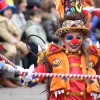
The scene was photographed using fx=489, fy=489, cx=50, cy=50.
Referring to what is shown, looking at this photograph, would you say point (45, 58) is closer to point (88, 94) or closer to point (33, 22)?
point (88, 94)

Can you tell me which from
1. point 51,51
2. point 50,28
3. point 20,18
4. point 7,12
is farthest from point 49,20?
point 51,51

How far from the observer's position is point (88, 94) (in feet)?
19.2

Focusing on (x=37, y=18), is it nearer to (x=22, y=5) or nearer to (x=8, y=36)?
(x=22, y=5)

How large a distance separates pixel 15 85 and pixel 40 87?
21.9 inches

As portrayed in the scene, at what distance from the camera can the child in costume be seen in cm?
971

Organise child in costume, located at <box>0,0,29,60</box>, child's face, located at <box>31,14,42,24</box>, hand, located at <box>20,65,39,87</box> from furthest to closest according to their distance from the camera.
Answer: child's face, located at <box>31,14,42,24</box>, child in costume, located at <box>0,0,29,60</box>, hand, located at <box>20,65,39,87</box>

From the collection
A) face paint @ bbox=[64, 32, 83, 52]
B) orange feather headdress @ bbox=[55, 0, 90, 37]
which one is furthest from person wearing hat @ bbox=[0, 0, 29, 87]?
face paint @ bbox=[64, 32, 83, 52]

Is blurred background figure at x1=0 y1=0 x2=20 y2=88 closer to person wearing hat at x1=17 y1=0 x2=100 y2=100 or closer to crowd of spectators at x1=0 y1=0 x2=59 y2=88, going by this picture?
crowd of spectators at x1=0 y1=0 x2=59 y2=88

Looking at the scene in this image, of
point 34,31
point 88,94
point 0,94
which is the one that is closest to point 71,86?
point 88,94

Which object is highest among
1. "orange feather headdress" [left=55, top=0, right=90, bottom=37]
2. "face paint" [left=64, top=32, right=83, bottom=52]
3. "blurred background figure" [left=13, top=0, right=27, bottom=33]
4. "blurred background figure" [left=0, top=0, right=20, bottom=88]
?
"blurred background figure" [left=13, top=0, right=27, bottom=33]

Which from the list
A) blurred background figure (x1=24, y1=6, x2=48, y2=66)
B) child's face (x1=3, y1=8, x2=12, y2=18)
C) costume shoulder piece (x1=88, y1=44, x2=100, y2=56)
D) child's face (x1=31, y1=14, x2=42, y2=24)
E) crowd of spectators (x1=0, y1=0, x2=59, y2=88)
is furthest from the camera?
child's face (x1=31, y1=14, x2=42, y2=24)

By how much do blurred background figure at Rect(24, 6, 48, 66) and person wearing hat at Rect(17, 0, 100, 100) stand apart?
4.60 m

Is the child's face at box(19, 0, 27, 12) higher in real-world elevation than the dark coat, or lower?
higher

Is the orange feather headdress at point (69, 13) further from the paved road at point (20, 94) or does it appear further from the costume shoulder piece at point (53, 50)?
the paved road at point (20, 94)
